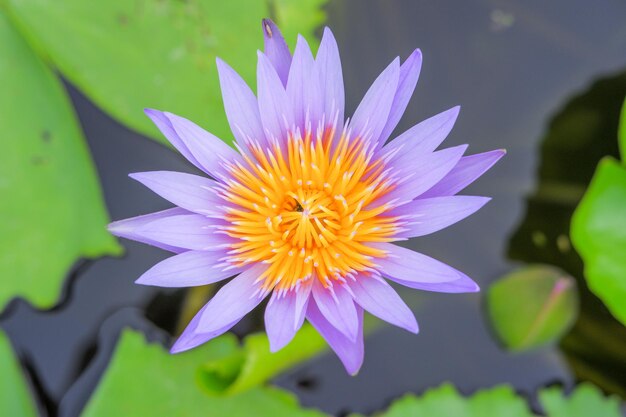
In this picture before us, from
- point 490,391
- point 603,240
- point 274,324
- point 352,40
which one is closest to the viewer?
point 274,324

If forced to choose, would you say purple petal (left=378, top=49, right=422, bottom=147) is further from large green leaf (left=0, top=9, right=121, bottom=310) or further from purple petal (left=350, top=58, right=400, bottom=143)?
large green leaf (left=0, top=9, right=121, bottom=310)

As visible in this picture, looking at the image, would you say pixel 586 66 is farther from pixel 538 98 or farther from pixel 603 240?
pixel 603 240

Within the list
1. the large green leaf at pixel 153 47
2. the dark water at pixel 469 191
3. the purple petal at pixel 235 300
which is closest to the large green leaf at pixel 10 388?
the dark water at pixel 469 191

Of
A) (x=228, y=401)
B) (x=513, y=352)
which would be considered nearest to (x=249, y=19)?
(x=228, y=401)

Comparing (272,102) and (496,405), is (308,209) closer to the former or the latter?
(272,102)

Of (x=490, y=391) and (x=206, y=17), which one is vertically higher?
(x=206, y=17)

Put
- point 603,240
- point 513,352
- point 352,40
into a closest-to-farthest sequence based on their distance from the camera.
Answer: point 603,240 → point 513,352 → point 352,40
